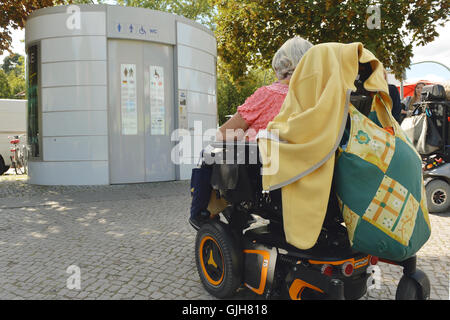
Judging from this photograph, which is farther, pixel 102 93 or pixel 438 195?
pixel 102 93

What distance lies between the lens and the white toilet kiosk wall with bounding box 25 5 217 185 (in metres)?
8.79

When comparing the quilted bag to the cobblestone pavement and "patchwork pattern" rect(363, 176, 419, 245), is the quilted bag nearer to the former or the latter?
"patchwork pattern" rect(363, 176, 419, 245)

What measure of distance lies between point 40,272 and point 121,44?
6.85 metres

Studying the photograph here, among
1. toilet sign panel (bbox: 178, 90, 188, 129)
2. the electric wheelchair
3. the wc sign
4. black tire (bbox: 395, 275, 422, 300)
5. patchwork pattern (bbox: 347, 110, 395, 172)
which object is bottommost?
black tire (bbox: 395, 275, 422, 300)

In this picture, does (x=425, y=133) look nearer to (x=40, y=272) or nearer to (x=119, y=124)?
(x=40, y=272)

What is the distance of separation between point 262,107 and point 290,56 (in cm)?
37

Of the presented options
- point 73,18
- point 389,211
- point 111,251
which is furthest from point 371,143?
point 73,18

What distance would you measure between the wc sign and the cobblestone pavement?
426cm

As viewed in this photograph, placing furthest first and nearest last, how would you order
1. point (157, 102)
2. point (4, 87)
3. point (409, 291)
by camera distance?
point (4, 87) < point (157, 102) < point (409, 291)

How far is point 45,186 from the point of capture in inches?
348

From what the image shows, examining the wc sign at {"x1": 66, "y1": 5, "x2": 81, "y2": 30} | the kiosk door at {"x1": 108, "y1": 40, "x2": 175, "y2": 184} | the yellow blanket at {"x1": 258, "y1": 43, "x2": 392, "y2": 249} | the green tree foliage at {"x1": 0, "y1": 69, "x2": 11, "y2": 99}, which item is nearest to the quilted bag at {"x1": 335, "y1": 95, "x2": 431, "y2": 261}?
the yellow blanket at {"x1": 258, "y1": 43, "x2": 392, "y2": 249}

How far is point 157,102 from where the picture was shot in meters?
9.36

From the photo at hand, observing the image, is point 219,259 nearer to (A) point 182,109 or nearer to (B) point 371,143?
(B) point 371,143

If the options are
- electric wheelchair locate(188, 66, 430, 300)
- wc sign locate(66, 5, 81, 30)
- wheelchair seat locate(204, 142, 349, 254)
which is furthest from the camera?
wc sign locate(66, 5, 81, 30)
